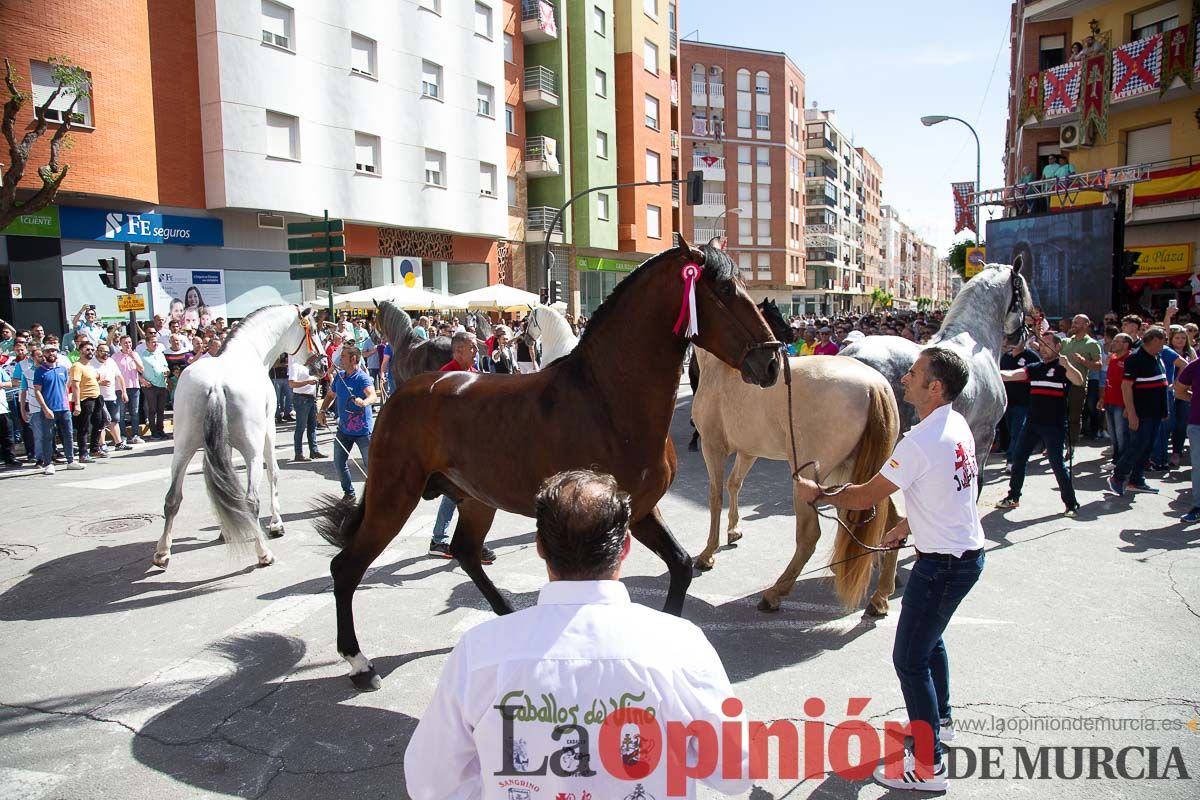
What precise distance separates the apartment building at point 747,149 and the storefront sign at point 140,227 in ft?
145

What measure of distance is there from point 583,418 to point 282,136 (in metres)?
22.0

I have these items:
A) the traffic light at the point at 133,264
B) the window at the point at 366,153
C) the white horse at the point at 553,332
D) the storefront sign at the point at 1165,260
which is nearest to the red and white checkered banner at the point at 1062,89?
the storefront sign at the point at 1165,260

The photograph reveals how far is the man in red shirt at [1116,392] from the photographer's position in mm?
9203

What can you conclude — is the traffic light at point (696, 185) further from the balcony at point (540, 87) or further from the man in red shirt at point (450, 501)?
the man in red shirt at point (450, 501)

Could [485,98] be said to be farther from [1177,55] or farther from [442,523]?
[442,523]

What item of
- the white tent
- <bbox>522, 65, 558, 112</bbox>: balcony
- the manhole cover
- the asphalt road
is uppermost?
<bbox>522, 65, 558, 112</bbox>: balcony

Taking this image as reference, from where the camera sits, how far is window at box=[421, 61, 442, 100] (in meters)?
27.0

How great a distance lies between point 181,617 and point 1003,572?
20.3ft

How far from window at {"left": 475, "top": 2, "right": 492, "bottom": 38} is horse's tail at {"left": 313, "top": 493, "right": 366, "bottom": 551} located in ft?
94.5

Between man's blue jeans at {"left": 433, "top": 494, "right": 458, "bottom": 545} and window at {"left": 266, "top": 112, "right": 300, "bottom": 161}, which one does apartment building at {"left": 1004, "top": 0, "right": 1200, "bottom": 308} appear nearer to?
man's blue jeans at {"left": 433, "top": 494, "right": 458, "bottom": 545}

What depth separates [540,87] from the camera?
110ft

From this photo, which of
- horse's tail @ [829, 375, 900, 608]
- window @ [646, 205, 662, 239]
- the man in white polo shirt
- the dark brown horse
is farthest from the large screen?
window @ [646, 205, 662, 239]

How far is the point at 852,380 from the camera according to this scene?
17.0 feet

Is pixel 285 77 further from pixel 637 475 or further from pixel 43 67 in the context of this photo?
pixel 637 475
